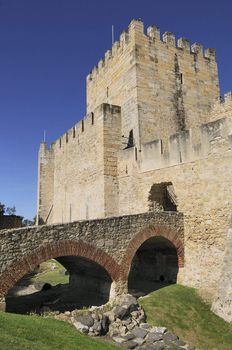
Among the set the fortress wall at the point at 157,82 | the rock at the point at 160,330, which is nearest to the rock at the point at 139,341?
the rock at the point at 160,330

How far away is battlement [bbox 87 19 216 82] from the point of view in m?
17.8

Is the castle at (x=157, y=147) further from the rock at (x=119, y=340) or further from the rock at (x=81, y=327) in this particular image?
the rock at (x=81, y=327)

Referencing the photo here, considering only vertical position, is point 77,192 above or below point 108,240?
above

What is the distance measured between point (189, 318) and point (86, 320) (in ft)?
11.0

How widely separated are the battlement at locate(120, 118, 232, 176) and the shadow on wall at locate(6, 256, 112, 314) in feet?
17.2

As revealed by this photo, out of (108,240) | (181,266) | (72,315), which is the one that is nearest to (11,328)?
(72,315)

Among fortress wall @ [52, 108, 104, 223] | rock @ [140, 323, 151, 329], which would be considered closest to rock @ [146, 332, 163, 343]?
rock @ [140, 323, 151, 329]

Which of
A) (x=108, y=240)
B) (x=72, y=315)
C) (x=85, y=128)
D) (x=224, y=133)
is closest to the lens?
(x=72, y=315)

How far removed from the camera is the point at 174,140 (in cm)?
1433

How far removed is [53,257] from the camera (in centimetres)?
1015

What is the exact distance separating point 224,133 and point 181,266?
5466 millimetres

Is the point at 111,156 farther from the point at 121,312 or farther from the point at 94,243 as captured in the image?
the point at 121,312

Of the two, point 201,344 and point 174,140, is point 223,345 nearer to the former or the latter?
point 201,344

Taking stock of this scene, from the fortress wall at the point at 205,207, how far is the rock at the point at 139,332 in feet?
11.1
